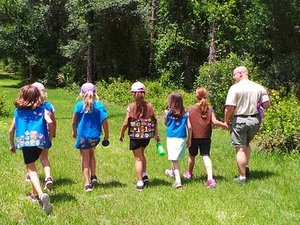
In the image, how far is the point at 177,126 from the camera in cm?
842

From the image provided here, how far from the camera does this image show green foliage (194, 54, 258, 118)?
17.9 meters

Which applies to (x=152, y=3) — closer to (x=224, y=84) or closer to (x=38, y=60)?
(x=38, y=60)

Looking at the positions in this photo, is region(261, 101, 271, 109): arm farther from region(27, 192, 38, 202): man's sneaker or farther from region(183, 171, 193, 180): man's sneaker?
region(27, 192, 38, 202): man's sneaker

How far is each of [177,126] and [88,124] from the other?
1583 mm

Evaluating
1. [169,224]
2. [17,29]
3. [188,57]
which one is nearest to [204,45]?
[188,57]

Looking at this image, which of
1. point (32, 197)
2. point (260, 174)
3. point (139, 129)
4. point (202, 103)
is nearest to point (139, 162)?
point (139, 129)

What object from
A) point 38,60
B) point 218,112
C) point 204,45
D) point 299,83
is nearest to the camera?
point 218,112

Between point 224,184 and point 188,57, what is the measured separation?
25070 millimetres

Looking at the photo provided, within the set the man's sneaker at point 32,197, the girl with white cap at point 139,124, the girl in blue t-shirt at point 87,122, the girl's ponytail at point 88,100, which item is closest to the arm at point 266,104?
the girl with white cap at point 139,124

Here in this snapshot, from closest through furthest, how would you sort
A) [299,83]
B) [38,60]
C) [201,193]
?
[201,193] → [299,83] → [38,60]

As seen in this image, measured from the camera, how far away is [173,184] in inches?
330

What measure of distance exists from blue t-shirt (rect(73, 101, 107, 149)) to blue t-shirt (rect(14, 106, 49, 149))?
904 mm

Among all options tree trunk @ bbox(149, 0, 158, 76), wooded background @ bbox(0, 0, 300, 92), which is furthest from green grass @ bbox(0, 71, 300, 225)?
tree trunk @ bbox(149, 0, 158, 76)

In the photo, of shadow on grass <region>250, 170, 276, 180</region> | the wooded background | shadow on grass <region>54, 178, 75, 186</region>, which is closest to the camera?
shadow on grass <region>54, 178, 75, 186</region>
